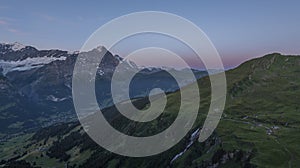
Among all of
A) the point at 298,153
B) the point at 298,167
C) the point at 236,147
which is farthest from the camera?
the point at 236,147

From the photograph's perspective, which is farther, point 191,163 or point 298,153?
point 191,163

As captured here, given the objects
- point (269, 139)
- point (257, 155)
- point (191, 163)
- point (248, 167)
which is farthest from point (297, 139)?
point (191, 163)

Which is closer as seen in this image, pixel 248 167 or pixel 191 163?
pixel 248 167

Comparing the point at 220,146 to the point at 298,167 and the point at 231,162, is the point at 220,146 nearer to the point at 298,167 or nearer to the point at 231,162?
the point at 231,162

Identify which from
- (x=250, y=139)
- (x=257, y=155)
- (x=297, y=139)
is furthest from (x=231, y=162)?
(x=297, y=139)

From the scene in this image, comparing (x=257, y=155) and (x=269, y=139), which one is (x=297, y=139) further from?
(x=257, y=155)

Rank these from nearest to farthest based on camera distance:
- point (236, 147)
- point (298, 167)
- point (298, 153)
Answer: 1. point (298, 167)
2. point (298, 153)
3. point (236, 147)

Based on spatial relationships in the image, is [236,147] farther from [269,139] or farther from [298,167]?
[298,167]
